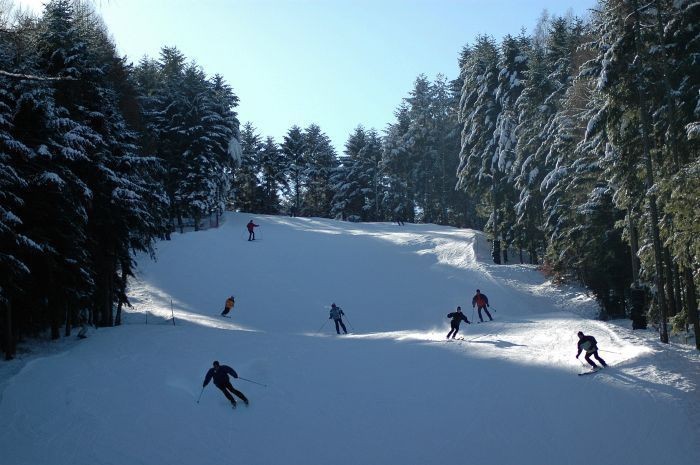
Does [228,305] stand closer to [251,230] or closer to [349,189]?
[251,230]

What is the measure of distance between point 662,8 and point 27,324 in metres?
24.6

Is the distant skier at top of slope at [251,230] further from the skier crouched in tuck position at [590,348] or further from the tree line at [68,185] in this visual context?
the skier crouched in tuck position at [590,348]

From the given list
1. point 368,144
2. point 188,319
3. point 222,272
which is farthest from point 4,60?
point 368,144

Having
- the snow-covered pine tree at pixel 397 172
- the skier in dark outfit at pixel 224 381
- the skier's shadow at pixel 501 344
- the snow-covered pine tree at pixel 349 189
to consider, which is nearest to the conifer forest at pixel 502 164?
the skier's shadow at pixel 501 344

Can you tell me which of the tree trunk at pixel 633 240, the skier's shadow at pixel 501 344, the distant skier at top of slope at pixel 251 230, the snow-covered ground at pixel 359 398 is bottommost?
the snow-covered ground at pixel 359 398

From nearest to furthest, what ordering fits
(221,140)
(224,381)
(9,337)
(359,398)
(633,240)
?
(224,381) < (359,398) < (9,337) < (633,240) < (221,140)

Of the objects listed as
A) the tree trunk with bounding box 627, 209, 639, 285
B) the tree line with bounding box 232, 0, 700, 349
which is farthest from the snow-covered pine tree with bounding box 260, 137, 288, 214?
the tree trunk with bounding box 627, 209, 639, 285

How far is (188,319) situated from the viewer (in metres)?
29.0

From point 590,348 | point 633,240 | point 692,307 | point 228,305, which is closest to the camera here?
point 590,348

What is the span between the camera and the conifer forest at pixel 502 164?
18.4 meters

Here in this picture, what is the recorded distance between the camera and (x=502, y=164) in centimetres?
3825

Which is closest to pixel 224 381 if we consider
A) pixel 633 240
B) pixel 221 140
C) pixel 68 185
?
pixel 68 185

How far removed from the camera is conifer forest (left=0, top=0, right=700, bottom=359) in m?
18.4

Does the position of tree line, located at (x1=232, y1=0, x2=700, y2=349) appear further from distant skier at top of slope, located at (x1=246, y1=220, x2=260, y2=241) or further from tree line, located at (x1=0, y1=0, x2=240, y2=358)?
tree line, located at (x1=0, y1=0, x2=240, y2=358)
